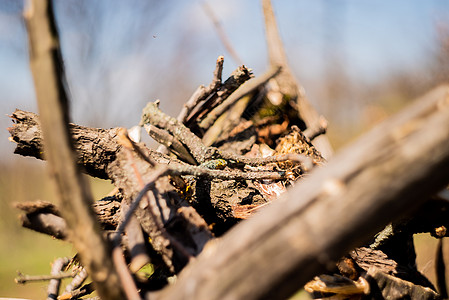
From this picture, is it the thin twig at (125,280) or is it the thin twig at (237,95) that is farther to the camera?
the thin twig at (237,95)

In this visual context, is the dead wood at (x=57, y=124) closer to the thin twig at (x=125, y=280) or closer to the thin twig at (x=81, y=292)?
the thin twig at (x=125, y=280)

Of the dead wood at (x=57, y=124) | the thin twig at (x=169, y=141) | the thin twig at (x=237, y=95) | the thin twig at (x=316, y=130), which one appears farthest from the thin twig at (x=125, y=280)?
the thin twig at (x=316, y=130)

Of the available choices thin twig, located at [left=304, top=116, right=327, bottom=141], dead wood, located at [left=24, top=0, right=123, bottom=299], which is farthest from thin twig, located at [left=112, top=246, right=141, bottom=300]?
thin twig, located at [left=304, top=116, right=327, bottom=141]

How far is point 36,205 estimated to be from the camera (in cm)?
95

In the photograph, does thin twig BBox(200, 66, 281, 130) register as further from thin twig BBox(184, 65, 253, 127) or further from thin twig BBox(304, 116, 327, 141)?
thin twig BBox(304, 116, 327, 141)

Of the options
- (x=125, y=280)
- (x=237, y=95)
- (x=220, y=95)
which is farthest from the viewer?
(x=237, y=95)

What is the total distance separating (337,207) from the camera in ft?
1.95

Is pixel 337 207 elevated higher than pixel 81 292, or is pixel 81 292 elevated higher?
pixel 81 292

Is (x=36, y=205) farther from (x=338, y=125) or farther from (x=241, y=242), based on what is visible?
(x=338, y=125)

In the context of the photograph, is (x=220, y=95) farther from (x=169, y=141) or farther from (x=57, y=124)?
(x=57, y=124)

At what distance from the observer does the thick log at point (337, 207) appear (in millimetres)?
592

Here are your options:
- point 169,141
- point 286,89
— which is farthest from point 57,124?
point 286,89

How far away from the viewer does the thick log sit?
59cm

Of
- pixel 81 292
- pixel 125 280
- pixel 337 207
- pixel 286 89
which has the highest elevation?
pixel 286 89
